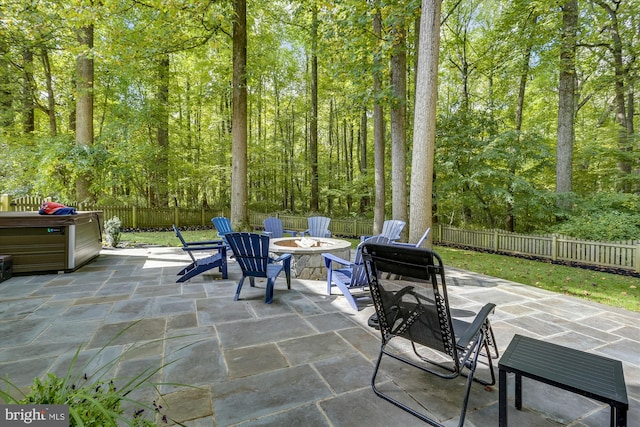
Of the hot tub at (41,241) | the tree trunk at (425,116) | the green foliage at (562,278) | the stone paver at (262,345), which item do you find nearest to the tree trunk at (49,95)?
the hot tub at (41,241)

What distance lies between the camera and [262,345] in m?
2.50

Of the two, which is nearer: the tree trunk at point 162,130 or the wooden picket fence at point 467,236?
the wooden picket fence at point 467,236

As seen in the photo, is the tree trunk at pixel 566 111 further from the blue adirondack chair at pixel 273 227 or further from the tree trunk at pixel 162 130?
the tree trunk at pixel 162 130

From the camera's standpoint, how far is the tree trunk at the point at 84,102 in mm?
8797

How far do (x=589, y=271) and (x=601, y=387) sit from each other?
6805mm

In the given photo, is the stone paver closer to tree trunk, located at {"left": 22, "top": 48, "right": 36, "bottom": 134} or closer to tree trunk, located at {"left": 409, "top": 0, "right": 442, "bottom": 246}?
tree trunk, located at {"left": 409, "top": 0, "right": 442, "bottom": 246}

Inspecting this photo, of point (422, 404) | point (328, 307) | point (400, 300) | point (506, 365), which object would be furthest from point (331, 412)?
point (328, 307)

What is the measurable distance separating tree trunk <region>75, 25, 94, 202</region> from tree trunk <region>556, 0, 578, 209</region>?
13.9m

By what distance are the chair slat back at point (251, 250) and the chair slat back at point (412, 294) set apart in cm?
190

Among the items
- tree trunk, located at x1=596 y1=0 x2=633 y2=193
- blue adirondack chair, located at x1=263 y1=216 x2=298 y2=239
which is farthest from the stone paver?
tree trunk, located at x1=596 y1=0 x2=633 y2=193

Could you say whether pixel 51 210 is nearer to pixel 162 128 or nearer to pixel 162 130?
pixel 162 128

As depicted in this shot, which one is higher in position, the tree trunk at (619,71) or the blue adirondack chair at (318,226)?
the tree trunk at (619,71)

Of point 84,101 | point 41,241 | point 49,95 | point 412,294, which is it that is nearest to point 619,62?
point 412,294

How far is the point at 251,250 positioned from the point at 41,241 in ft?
12.3
